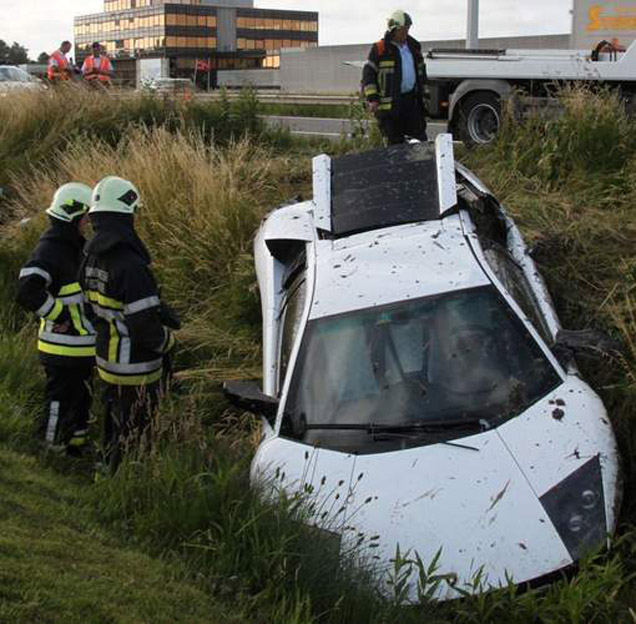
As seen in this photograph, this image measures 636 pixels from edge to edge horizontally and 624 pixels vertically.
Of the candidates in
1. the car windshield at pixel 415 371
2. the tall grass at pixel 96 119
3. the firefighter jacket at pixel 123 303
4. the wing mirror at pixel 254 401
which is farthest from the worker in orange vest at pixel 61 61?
the car windshield at pixel 415 371

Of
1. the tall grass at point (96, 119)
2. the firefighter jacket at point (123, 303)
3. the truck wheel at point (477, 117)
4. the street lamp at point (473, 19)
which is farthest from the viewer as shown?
the street lamp at point (473, 19)

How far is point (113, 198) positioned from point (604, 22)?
40.1 ft

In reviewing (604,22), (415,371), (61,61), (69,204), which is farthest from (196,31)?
(415,371)

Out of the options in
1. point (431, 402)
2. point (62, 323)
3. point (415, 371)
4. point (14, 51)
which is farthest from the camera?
point (14, 51)

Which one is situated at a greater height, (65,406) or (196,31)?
(196,31)

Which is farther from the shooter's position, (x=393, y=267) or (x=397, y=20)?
(x=397, y=20)

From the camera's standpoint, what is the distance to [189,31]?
251 ft

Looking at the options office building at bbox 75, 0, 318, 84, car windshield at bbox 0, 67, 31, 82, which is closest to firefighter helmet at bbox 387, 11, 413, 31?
car windshield at bbox 0, 67, 31, 82

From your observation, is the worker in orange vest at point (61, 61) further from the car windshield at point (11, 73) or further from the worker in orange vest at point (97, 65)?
the car windshield at point (11, 73)

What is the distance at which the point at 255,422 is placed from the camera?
5.70m

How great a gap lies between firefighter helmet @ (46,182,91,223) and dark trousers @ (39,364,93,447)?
92 centimetres

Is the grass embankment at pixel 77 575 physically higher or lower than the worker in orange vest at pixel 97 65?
lower

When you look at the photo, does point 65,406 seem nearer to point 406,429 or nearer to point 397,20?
point 406,429

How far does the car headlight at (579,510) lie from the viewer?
367cm
